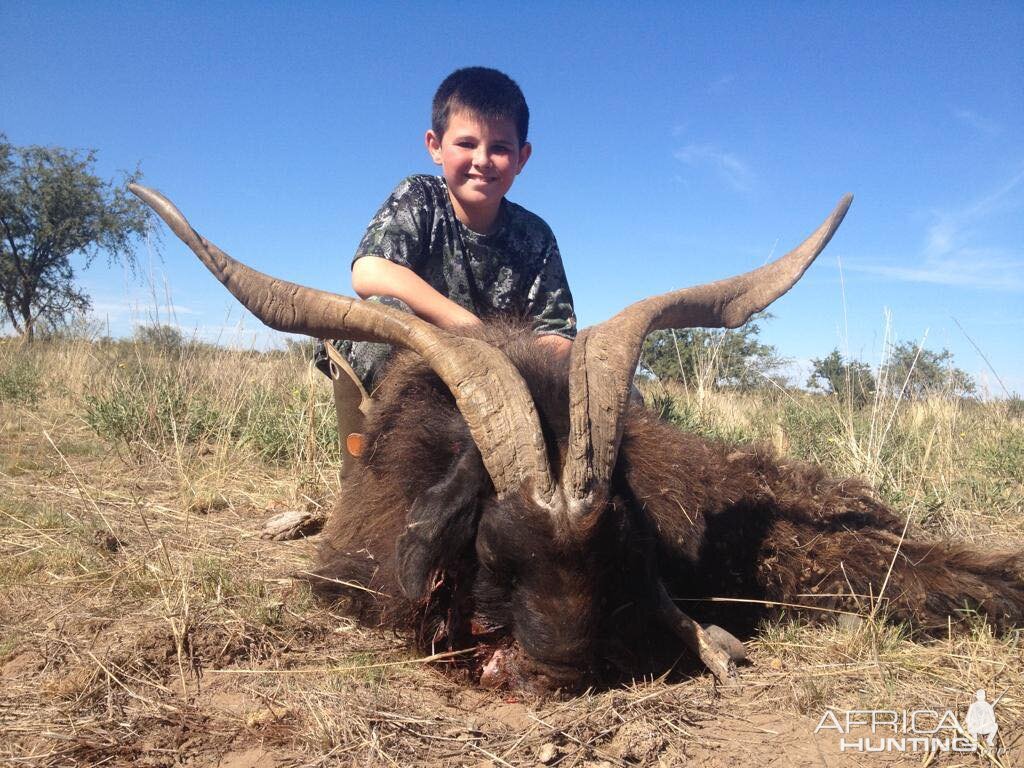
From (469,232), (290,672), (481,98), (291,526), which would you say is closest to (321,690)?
(290,672)

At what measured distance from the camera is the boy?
170 inches

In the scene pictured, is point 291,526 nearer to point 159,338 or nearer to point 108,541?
point 108,541

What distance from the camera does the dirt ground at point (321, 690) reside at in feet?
6.89

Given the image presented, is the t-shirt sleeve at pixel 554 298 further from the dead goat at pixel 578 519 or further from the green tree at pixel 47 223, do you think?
the green tree at pixel 47 223

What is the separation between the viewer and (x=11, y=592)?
3.22 m

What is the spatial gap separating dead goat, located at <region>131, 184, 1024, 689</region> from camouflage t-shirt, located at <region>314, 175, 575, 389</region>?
3.15 ft

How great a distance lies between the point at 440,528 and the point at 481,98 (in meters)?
3.02

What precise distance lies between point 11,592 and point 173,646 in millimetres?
1113

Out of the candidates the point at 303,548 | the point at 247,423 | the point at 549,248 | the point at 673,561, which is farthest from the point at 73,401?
the point at 673,561

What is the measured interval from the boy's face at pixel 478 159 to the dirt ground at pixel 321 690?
8.37 feet

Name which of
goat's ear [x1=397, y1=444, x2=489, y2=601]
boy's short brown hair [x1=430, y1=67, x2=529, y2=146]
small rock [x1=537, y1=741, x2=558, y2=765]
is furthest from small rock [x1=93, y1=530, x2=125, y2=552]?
boy's short brown hair [x1=430, y1=67, x2=529, y2=146]

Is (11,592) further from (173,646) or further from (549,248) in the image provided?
(549,248)

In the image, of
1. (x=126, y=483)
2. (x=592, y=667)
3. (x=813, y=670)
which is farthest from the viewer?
(x=126, y=483)

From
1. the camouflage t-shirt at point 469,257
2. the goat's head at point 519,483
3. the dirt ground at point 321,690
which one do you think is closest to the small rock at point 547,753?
the dirt ground at point 321,690
